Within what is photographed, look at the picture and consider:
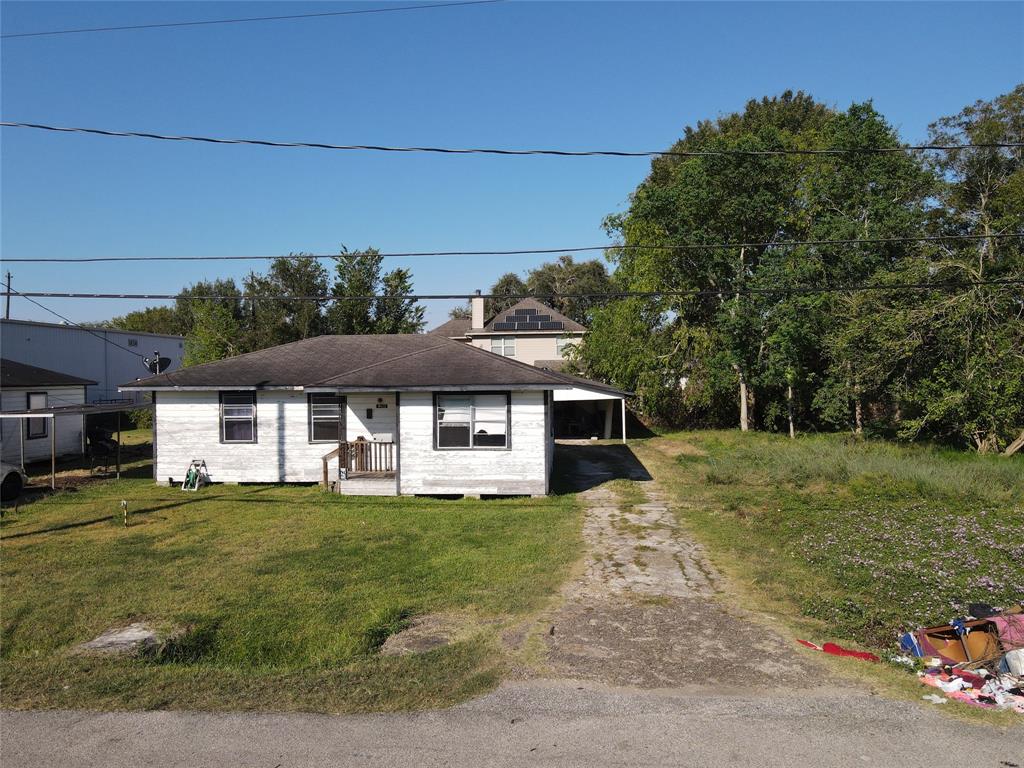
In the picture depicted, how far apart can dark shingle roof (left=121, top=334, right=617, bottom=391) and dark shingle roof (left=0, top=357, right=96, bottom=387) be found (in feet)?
21.9

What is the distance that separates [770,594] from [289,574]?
6369 millimetres

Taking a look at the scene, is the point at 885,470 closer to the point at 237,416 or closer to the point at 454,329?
the point at 237,416

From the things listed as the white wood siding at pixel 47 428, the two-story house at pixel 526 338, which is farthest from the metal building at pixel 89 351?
the two-story house at pixel 526 338

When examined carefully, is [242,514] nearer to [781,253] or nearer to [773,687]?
[773,687]

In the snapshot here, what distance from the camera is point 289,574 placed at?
9.27 metres

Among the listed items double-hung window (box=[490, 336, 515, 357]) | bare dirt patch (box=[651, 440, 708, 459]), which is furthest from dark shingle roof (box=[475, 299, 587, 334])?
bare dirt patch (box=[651, 440, 708, 459])

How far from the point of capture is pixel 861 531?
444 inches

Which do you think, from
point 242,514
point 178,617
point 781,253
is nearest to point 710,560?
point 178,617

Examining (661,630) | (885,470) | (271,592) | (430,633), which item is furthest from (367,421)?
(885,470)

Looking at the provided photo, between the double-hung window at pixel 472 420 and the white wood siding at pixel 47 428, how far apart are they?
42.2 feet

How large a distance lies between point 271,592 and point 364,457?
7.62 metres

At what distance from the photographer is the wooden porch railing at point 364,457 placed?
15.7 meters

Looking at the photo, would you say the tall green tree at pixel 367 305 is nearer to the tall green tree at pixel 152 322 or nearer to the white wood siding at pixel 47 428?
the white wood siding at pixel 47 428

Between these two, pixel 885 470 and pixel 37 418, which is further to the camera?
pixel 37 418
